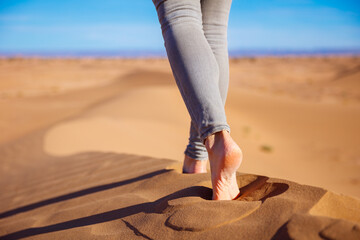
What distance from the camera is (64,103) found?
8.23m

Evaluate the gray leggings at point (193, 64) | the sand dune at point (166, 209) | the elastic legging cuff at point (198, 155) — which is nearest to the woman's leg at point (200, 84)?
the gray leggings at point (193, 64)

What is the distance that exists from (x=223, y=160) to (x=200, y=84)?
263mm

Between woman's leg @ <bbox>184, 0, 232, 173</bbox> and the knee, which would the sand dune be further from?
the knee

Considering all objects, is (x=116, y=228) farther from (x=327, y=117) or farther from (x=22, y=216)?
(x=327, y=117)

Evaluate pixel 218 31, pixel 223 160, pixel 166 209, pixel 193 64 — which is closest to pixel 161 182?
pixel 166 209

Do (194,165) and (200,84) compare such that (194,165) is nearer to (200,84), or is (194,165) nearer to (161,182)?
(161,182)

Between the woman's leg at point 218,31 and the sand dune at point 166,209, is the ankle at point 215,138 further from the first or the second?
the woman's leg at point 218,31

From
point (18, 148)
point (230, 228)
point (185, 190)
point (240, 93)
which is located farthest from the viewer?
point (240, 93)

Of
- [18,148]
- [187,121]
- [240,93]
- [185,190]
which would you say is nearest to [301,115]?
[240,93]

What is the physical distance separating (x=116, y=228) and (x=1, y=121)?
617 centimetres

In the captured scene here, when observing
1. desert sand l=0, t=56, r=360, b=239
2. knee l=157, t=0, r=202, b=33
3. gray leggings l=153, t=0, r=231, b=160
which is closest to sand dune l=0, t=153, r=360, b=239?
desert sand l=0, t=56, r=360, b=239

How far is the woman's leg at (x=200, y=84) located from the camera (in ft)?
3.13

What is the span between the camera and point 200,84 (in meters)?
0.98

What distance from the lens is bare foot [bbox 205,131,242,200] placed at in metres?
0.94
